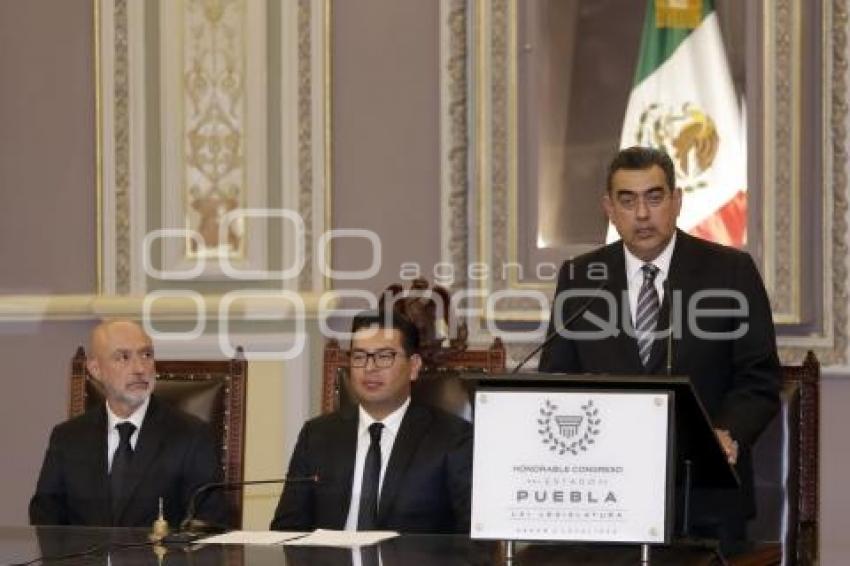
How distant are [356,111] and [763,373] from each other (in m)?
2.53

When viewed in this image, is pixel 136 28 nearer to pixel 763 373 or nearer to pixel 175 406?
pixel 175 406

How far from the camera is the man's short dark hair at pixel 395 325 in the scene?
4152 millimetres

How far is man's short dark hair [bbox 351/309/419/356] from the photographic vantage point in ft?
13.6

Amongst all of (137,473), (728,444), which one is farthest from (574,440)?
(137,473)

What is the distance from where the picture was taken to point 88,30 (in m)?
6.11

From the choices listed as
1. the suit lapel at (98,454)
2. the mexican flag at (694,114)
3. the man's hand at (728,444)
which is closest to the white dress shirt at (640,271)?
the man's hand at (728,444)

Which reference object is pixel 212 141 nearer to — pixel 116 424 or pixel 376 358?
pixel 116 424

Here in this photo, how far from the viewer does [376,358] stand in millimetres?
4121

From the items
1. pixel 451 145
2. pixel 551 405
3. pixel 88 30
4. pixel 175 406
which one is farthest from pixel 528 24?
pixel 551 405

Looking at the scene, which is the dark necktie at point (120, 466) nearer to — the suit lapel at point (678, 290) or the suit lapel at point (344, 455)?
the suit lapel at point (344, 455)

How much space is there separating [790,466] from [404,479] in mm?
947

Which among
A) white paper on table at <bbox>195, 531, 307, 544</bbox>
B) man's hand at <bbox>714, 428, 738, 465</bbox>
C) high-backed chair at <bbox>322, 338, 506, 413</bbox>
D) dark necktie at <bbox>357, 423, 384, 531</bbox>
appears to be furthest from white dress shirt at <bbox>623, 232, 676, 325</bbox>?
white paper on table at <bbox>195, 531, 307, 544</bbox>

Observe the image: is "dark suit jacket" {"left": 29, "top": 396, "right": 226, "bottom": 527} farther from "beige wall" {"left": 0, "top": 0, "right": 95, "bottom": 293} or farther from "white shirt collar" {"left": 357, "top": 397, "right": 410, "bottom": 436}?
"beige wall" {"left": 0, "top": 0, "right": 95, "bottom": 293}

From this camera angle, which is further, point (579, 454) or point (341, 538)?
point (341, 538)
